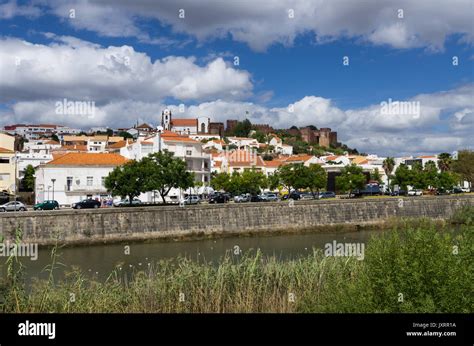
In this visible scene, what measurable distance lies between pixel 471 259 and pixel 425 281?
1685 millimetres

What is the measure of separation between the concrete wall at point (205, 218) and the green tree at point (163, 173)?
6.41 m

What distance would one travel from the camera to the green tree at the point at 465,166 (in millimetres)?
85688

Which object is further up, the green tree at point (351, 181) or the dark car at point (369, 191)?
the green tree at point (351, 181)

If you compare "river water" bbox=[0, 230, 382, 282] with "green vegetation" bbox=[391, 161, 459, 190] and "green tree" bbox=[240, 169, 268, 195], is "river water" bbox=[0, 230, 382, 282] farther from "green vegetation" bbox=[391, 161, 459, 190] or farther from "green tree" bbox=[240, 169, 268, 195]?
"green vegetation" bbox=[391, 161, 459, 190]

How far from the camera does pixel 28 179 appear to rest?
72625 millimetres

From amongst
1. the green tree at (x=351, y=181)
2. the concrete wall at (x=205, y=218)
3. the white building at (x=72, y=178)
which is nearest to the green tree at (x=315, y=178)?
the green tree at (x=351, y=181)

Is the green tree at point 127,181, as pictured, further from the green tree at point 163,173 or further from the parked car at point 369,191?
the parked car at point 369,191

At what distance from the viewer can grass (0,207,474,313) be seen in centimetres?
917

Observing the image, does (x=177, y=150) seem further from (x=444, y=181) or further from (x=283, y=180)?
(x=444, y=181)

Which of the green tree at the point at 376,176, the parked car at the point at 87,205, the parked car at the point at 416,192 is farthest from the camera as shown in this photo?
the green tree at the point at 376,176

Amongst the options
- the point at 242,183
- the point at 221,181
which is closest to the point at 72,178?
the point at 221,181

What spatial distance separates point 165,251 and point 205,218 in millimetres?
8283
